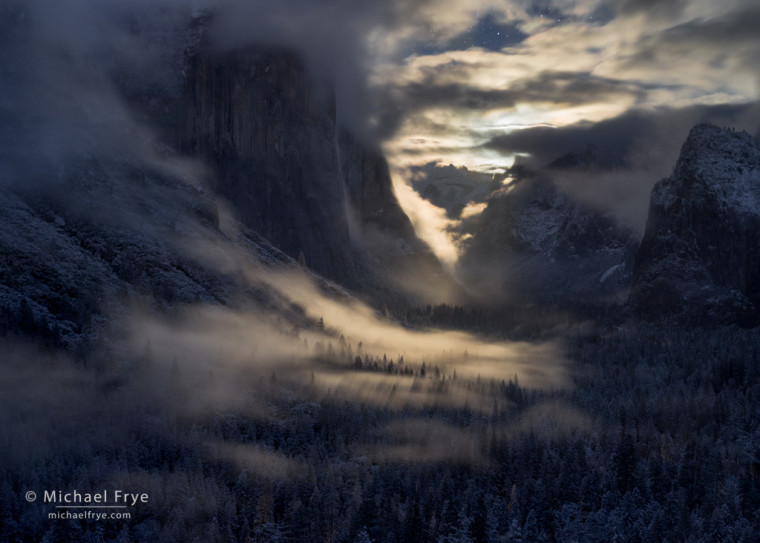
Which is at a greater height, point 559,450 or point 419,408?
point 419,408

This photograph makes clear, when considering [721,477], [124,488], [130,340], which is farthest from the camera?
[130,340]

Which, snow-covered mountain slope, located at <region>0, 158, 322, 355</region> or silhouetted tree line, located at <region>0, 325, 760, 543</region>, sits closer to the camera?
silhouetted tree line, located at <region>0, 325, 760, 543</region>

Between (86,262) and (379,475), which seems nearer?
(379,475)

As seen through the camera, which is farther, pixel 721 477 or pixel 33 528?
pixel 721 477

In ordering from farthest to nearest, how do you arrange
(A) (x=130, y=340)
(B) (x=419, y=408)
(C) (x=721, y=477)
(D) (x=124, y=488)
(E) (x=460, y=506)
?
(B) (x=419, y=408), (A) (x=130, y=340), (C) (x=721, y=477), (E) (x=460, y=506), (D) (x=124, y=488)

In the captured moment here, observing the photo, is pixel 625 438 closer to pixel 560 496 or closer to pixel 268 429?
pixel 560 496

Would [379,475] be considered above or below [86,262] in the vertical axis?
below

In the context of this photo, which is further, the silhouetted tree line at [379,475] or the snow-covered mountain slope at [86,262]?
the snow-covered mountain slope at [86,262]

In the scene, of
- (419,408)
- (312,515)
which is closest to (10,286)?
(312,515)

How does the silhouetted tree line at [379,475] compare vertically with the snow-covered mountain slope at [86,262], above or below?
below

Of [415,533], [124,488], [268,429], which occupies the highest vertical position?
[268,429]

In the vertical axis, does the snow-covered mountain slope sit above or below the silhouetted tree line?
above
